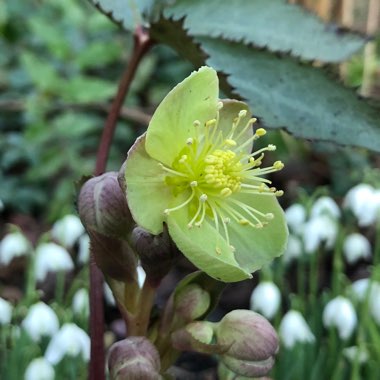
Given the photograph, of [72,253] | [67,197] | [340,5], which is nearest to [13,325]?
[72,253]

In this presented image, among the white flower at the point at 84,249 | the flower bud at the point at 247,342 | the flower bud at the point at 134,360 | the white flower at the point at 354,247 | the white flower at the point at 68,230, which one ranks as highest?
the flower bud at the point at 247,342

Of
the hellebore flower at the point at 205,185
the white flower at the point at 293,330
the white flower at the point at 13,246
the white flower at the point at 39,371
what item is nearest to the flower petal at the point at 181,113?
the hellebore flower at the point at 205,185

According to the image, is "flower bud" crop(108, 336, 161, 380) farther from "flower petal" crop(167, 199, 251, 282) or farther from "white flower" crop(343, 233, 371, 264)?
"white flower" crop(343, 233, 371, 264)

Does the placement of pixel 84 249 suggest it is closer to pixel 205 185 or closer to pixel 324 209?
pixel 324 209

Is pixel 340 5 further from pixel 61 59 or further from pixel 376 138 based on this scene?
pixel 376 138

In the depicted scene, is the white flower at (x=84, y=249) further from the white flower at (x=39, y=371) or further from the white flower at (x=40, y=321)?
the white flower at (x=39, y=371)
